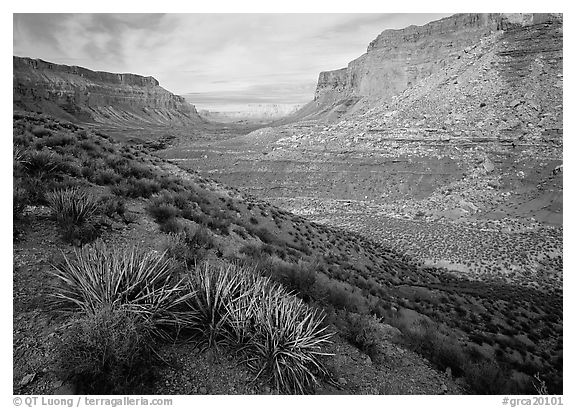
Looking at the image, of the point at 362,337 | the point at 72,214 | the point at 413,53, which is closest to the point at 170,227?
the point at 72,214

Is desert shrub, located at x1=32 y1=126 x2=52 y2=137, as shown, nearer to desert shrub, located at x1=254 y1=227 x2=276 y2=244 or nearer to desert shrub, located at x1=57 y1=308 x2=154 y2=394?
desert shrub, located at x1=254 y1=227 x2=276 y2=244

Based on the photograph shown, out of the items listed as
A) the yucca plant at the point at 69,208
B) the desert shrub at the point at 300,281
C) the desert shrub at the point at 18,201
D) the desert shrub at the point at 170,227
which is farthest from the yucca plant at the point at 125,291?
the desert shrub at the point at 170,227

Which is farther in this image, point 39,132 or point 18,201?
point 39,132

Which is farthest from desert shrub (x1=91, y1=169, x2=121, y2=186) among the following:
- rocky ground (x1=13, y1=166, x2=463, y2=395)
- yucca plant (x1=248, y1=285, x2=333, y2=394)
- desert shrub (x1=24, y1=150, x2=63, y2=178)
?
yucca plant (x1=248, y1=285, x2=333, y2=394)

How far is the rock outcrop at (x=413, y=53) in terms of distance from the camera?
61.1m

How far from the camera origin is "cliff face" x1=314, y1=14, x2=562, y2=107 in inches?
2507

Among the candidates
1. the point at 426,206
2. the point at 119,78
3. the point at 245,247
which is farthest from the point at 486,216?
the point at 119,78

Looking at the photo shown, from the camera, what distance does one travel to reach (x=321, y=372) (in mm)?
4301

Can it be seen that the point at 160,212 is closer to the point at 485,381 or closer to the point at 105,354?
the point at 105,354

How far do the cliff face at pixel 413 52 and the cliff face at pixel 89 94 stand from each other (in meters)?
88.2

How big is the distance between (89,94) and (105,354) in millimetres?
161133

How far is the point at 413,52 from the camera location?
253ft
